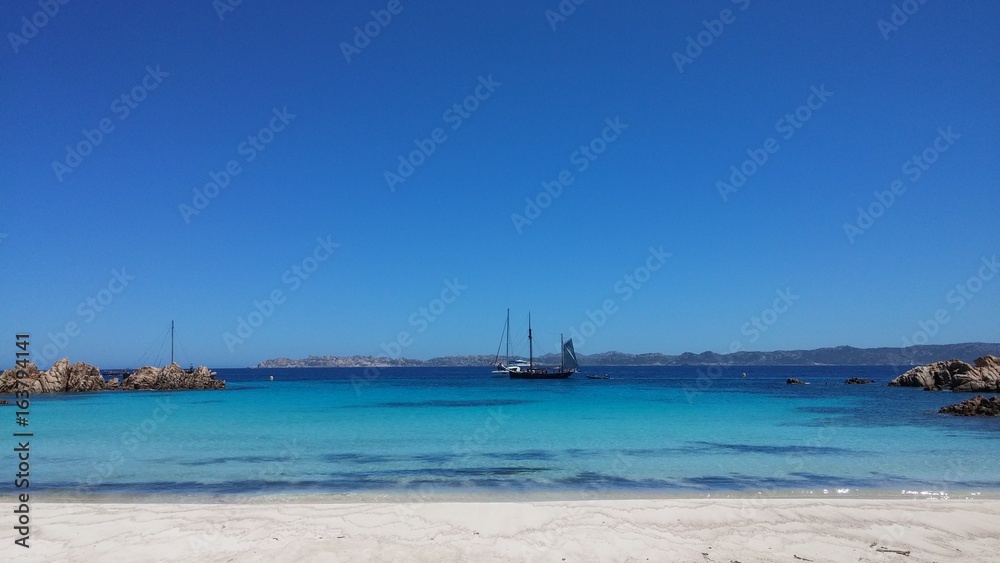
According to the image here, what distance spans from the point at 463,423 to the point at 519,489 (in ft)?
48.6

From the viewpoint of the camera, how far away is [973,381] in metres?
52.2

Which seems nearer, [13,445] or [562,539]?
[562,539]

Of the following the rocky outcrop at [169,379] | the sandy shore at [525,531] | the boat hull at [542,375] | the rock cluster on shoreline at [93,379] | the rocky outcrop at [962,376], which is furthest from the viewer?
the boat hull at [542,375]

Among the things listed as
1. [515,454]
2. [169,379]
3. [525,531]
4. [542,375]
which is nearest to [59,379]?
[169,379]

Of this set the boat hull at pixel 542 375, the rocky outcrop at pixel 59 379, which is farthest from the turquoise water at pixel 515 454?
the boat hull at pixel 542 375

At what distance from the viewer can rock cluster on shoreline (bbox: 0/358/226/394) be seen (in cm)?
5344

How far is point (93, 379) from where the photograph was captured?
194ft

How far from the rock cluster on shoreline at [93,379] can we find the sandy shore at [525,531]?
50.9 meters

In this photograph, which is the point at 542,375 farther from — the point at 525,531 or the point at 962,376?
the point at 525,531

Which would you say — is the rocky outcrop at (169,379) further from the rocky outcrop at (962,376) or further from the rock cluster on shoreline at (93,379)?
the rocky outcrop at (962,376)

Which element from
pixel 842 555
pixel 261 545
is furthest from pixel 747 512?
pixel 261 545

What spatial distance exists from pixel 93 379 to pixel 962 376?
8552 centimetres

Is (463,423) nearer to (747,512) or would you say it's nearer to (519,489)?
(519,489)

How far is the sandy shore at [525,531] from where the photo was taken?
802 cm
